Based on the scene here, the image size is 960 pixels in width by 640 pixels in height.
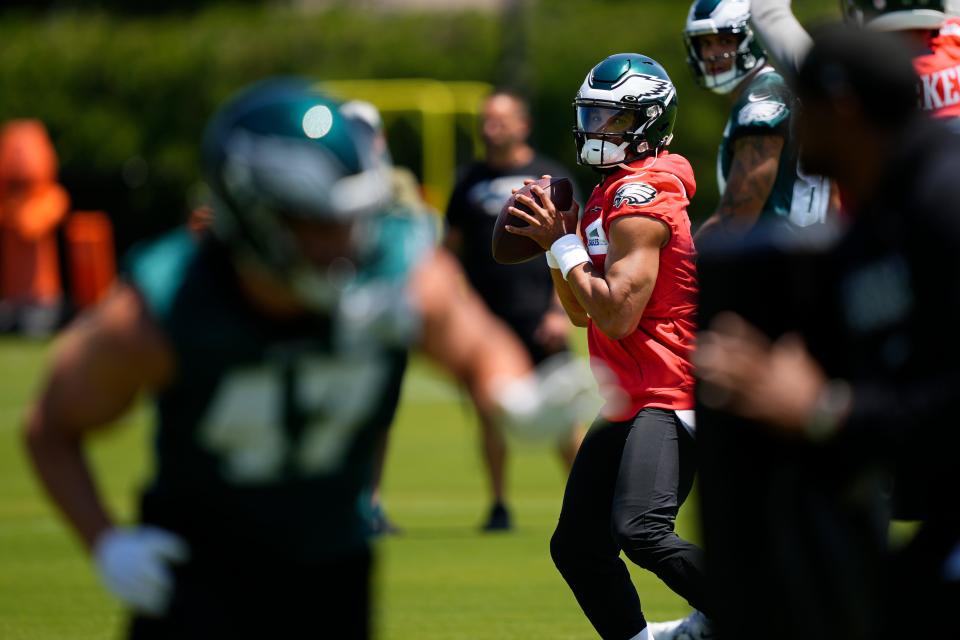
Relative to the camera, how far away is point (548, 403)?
3.65m

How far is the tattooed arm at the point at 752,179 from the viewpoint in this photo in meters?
6.39

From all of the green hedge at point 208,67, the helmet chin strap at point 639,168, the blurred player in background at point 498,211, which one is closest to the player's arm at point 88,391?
the helmet chin strap at point 639,168

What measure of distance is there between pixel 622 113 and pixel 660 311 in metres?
0.75

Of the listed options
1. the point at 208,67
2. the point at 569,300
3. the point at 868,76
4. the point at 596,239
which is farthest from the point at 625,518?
the point at 208,67

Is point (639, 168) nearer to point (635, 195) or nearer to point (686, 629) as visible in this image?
point (635, 195)

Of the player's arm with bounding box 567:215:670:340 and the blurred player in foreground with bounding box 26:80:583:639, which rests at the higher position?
the blurred player in foreground with bounding box 26:80:583:639

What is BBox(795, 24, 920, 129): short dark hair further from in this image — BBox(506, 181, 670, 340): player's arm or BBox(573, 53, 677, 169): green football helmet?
BBox(573, 53, 677, 169): green football helmet

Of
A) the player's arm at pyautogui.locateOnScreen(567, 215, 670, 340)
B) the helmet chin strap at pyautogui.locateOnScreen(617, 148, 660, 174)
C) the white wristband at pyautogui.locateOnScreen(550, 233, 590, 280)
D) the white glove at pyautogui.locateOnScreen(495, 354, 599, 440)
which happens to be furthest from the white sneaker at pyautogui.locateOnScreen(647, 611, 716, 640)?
Result: the white glove at pyautogui.locateOnScreen(495, 354, 599, 440)

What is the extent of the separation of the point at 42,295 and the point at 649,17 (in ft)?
36.1

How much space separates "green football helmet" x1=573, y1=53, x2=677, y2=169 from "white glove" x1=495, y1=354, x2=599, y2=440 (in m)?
2.62

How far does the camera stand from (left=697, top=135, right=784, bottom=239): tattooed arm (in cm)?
639

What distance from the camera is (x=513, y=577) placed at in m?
8.52

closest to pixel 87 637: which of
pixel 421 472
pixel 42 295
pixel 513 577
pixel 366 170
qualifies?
pixel 513 577

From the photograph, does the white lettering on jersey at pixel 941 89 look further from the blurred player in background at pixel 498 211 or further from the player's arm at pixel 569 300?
the blurred player in background at pixel 498 211
